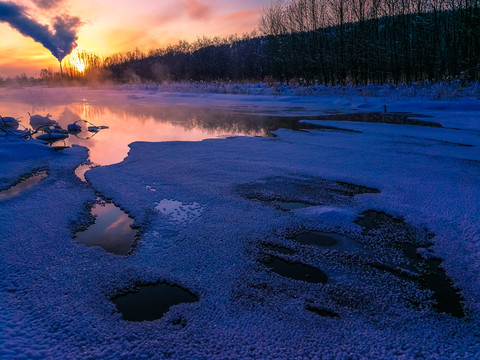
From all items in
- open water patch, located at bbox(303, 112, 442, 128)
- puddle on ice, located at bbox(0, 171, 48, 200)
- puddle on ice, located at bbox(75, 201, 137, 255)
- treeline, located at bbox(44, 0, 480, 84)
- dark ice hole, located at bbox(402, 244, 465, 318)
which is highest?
treeline, located at bbox(44, 0, 480, 84)

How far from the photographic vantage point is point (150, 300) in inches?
72.6

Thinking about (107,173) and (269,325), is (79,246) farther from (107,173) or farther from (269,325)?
(107,173)

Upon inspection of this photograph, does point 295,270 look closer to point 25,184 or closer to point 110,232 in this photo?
point 110,232

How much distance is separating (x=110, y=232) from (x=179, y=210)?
68 centimetres

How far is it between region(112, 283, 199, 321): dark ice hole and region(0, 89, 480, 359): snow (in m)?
0.06

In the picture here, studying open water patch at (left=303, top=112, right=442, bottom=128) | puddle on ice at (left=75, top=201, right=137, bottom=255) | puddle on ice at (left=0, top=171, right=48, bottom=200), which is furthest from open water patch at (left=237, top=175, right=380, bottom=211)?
open water patch at (left=303, top=112, right=442, bottom=128)

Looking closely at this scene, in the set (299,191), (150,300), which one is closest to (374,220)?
(299,191)

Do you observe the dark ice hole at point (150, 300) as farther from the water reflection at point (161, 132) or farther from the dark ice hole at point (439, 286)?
the water reflection at point (161, 132)

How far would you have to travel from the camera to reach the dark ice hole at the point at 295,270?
202 centimetres

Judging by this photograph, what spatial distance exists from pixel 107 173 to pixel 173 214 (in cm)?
194

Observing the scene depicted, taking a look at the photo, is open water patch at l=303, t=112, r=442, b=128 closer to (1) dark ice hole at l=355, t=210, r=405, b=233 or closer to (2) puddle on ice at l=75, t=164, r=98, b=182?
(1) dark ice hole at l=355, t=210, r=405, b=233

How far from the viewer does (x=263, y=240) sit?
250cm

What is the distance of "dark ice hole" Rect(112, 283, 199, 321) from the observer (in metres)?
1.72

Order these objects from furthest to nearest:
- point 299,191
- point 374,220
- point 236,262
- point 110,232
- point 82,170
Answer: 1. point 82,170
2. point 299,191
3. point 374,220
4. point 110,232
5. point 236,262
